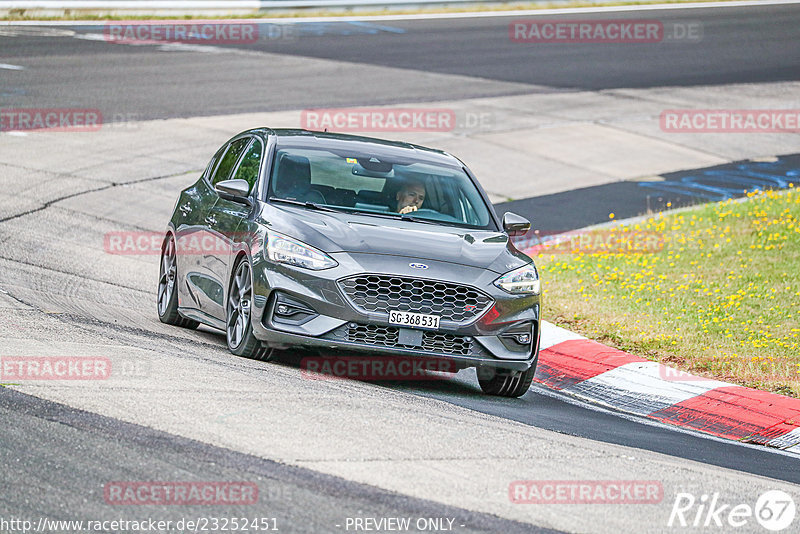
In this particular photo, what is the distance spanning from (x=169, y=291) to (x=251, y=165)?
4.94 feet

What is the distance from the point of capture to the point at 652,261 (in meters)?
15.0

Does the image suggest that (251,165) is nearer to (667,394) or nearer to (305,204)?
(305,204)

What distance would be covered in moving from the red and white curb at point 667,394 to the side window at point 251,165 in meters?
2.80

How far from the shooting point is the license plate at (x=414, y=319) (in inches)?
340

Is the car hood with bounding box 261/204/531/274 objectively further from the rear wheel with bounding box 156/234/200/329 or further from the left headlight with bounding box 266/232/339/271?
the rear wheel with bounding box 156/234/200/329

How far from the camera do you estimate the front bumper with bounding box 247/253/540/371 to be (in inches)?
340

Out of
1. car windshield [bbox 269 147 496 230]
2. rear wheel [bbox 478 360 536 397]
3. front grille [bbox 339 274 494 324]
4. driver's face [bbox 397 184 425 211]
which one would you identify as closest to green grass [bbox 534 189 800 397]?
rear wheel [bbox 478 360 536 397]

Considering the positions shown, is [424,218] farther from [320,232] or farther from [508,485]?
[508,485]

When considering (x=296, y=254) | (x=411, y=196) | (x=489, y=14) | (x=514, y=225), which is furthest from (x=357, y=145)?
(x=489, y=14)

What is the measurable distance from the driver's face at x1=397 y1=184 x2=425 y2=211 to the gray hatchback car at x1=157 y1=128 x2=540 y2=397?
11 millimetres

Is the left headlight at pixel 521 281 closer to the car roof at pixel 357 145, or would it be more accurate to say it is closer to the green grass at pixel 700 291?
the car roof at pixel 357 145

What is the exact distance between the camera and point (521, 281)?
9.15 m

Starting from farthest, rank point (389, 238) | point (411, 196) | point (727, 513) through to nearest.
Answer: point (411, 196) → point (389, 238) → point (727, 513)

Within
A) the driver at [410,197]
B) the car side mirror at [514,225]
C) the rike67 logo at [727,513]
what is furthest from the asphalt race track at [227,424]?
the driver at [410,197]
